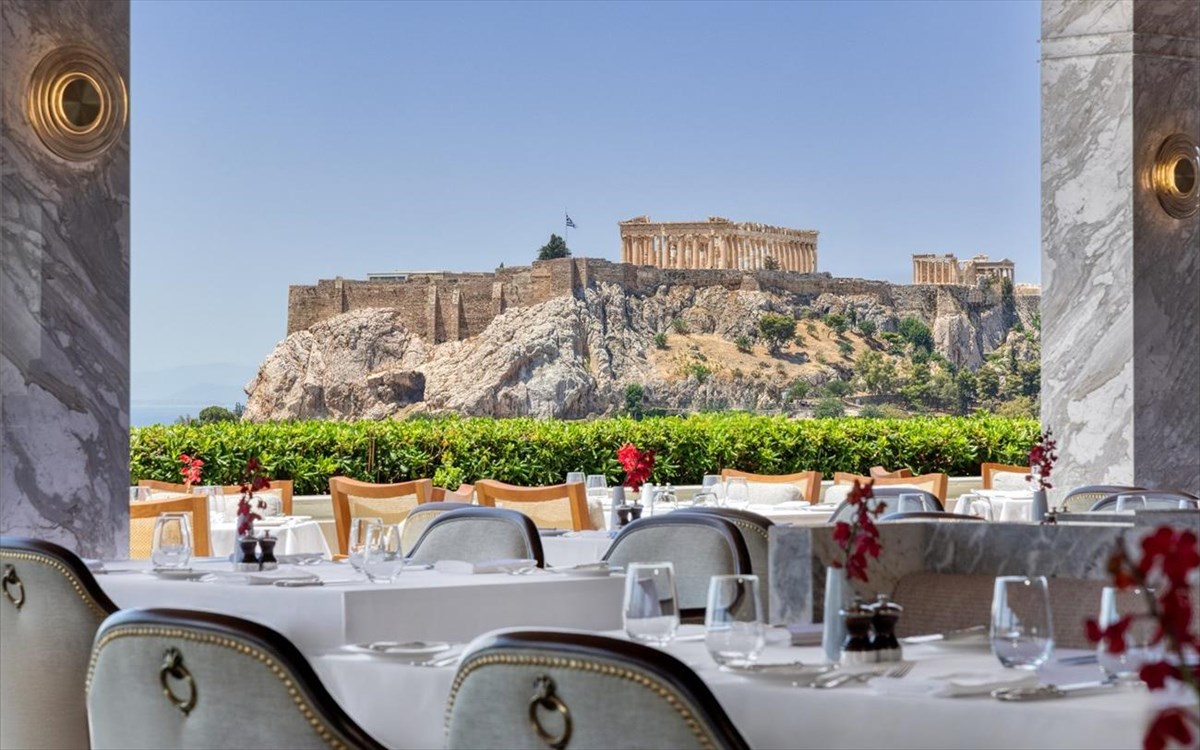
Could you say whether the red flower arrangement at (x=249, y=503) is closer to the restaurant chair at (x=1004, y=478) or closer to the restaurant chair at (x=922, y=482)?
the restaurant chair at (x=922, y=482)

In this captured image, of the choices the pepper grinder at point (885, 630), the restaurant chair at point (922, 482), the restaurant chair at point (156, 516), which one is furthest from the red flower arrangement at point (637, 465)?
the pepper grinder at point (885, 630)

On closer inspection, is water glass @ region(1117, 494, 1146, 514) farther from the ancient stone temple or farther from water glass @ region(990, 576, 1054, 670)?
the ancient stone temple

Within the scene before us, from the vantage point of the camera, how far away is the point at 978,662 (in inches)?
88.3

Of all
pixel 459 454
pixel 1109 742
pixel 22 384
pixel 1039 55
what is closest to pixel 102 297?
pixel 22 384

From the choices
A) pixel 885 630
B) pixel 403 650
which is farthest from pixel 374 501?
pixel 885 630

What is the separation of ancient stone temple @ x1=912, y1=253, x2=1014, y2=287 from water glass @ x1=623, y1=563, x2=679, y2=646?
5681 cm

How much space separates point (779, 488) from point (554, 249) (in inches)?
2045

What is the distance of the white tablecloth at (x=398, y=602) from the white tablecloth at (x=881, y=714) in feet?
2.10

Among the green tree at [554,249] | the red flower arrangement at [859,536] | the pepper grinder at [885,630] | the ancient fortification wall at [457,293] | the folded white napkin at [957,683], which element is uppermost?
the green tree at [554,249]

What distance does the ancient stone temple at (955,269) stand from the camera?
191ft

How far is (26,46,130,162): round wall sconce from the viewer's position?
4777mm

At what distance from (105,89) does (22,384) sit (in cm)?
90

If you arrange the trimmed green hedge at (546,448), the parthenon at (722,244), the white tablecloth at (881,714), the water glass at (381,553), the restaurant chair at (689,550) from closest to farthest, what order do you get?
the white tablecloth at (881,714) → the water glass at (381,553) → the restaurant chair at (689,550) → the trimmed green hedge at (546,448) → the parthenon at (722,244)

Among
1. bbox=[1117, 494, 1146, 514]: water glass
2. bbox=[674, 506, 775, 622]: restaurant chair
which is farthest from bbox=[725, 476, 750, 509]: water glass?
bbox=[1117, 494, 1146, 514]: water glass
